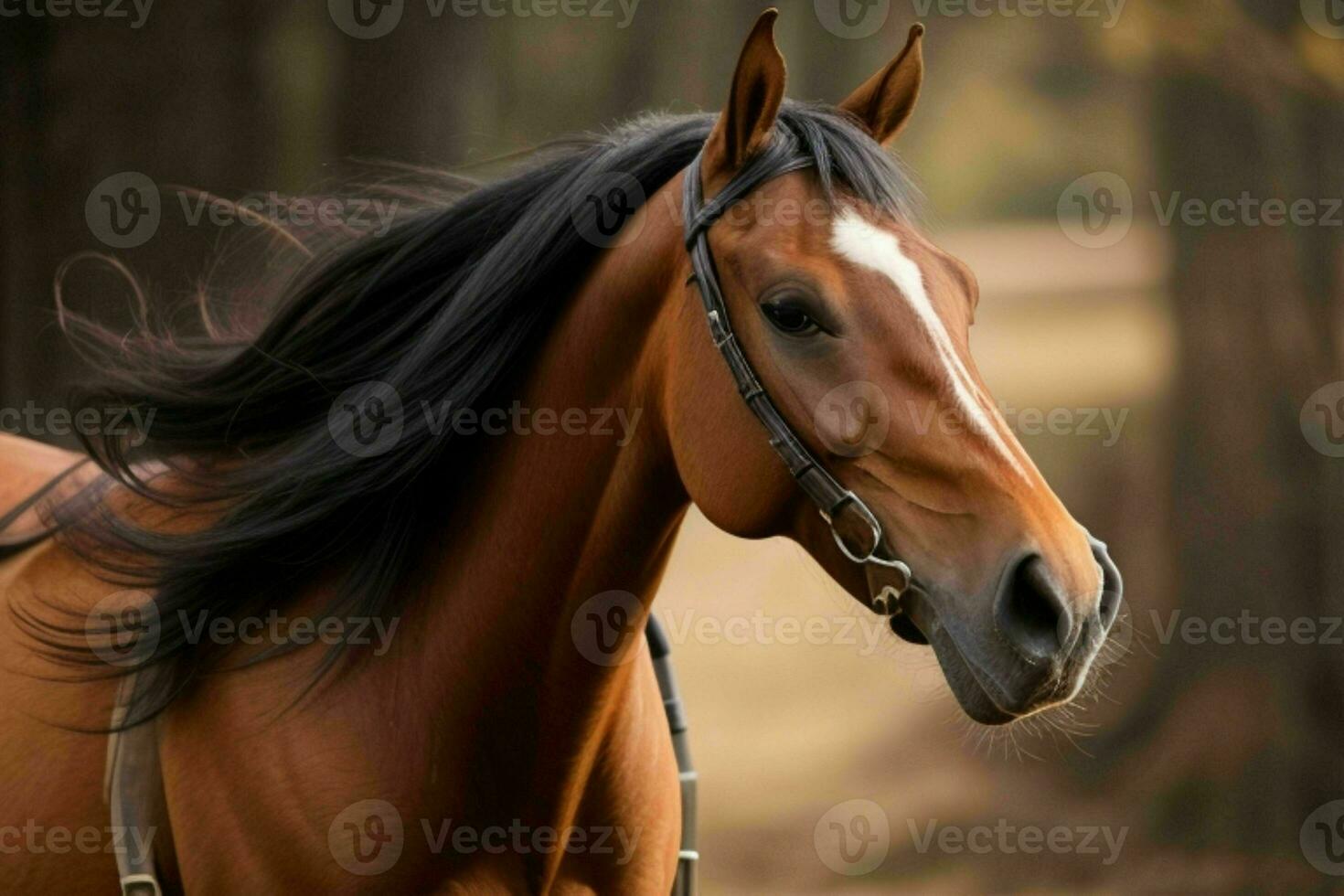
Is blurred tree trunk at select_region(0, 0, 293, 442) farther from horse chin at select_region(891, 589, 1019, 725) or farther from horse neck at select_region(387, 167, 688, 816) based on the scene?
horse chin at select_region(891, 589, 1019, 725)

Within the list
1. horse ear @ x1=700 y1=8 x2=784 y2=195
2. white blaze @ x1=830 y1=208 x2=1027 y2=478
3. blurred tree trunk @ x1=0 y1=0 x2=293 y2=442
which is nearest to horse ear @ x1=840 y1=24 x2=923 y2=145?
horse ear @ x1=700 y1=8 x2=784 y2=195

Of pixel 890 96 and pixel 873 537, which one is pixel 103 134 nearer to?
pixel 890 96

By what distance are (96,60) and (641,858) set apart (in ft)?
15.4

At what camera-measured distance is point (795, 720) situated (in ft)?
20.0

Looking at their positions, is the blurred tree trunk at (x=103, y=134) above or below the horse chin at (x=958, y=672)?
above

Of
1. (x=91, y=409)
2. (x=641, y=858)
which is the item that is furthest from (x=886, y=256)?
(x=91, y=409)

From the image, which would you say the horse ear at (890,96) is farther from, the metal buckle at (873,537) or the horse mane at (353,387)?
the metal buckle at (873,537)

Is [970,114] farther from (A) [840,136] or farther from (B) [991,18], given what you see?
(A) [840,136]

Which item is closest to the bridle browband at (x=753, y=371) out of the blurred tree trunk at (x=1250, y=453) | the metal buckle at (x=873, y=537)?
the metal buckle at (x=873, y=537)

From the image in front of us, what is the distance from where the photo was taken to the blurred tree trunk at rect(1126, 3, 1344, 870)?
5578mm

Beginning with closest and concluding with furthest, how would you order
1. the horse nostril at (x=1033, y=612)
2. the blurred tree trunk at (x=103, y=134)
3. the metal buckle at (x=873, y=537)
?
the horse nostril at (x=1033, y=612) < the metal buckle at (x=873, y=537) < the blurred tree trunk at (x=103, y=134)

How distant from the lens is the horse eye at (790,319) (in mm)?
1769

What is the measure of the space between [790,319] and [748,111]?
29cm

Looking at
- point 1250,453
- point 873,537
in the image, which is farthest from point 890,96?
point 1250,453
